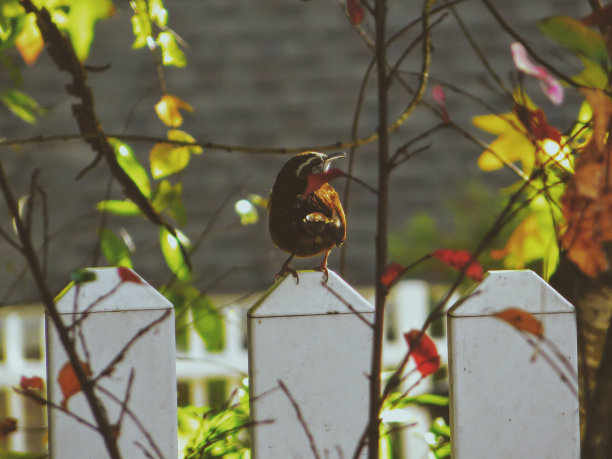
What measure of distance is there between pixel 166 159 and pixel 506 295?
70cm

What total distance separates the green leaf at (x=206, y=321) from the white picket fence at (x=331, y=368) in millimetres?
469

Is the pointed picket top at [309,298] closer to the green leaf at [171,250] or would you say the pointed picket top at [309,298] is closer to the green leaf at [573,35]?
the green leaf at [171,250]

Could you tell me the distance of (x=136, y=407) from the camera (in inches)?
43.3

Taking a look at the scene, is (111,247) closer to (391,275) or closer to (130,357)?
(130,357)

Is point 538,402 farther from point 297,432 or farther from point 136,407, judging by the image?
point 136,407

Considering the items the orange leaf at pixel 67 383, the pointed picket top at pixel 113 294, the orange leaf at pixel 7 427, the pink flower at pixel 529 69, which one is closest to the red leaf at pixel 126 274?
the pointed picket top at pixel 113 294

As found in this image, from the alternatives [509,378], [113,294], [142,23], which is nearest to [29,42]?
[142,23]

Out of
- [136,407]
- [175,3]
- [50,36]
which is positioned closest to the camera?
[136,407]

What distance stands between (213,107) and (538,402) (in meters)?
5.52

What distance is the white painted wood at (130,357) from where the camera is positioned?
1085mm

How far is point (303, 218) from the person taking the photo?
1.30 meters

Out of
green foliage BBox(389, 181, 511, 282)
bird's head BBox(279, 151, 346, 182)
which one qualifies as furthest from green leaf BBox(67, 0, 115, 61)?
green foliage BBox(389, 181, 511, 282)

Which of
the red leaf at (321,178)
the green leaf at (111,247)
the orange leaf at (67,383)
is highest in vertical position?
the green leaf at (111,247)

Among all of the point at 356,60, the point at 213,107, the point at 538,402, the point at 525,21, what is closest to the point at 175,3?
the point at 213,107
